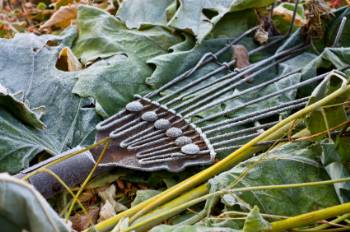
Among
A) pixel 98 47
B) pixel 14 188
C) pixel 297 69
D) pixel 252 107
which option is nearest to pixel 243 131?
pixel 252 107

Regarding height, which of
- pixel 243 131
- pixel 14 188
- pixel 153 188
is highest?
pixel 14 188

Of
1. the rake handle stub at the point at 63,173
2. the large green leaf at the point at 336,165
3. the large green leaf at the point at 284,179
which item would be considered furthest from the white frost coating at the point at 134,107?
the large green leaf at the point at 336,165

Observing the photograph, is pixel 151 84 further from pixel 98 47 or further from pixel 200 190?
pixel 200 190

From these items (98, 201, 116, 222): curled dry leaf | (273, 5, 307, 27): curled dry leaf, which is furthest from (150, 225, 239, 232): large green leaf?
(273, 5, 307, 27): curled dry leaf

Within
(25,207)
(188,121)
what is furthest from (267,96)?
(25,207)

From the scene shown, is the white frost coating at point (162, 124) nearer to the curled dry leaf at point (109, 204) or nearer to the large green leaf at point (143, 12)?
the curled dry leaf at point (109, 204)

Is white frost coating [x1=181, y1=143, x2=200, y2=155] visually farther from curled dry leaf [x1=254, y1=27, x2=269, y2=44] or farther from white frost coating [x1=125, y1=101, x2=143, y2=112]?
curled dry leaf [x1=254, y1=27, x2=269, y2=44]
